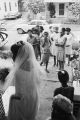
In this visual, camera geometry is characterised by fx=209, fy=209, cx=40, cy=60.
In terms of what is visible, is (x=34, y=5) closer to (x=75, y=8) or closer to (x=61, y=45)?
(x=75, y=8)

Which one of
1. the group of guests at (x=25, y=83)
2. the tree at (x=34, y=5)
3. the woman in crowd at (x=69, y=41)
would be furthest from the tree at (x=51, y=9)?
the group of guests at (x=25, y=83)

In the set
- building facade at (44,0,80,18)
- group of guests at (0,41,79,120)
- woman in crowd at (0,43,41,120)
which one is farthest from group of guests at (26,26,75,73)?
building facade at (44,0,80,18)

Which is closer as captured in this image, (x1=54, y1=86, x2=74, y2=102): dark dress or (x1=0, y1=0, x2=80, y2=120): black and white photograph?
(x1=0, y1=0, x2=80, y2=120): black and white photograph

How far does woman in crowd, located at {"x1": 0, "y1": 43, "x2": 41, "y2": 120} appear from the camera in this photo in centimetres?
262

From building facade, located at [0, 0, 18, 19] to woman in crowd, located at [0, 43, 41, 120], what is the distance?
1696cm

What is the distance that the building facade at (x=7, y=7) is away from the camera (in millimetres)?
19345

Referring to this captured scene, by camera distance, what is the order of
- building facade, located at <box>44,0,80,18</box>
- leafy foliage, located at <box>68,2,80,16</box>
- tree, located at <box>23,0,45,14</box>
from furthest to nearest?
building facade, located at <box>44,0,80,18</box>
tree, located at <box>23,0,45,14</box>
leafy foliage, located at <box>68,2,80,16</box>

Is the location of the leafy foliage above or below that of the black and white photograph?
above

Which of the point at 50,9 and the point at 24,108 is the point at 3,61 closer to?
the point at 24,108

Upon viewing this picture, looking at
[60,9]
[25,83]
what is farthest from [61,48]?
[60,9]

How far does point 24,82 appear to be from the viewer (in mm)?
2684

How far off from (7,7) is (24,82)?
2004 cm

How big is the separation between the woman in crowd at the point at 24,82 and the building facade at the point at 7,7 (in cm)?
1696

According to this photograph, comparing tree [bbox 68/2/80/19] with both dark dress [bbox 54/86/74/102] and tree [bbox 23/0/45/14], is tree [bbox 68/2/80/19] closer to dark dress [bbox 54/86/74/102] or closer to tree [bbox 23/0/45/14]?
tree [bbox 23/0/45/14]
